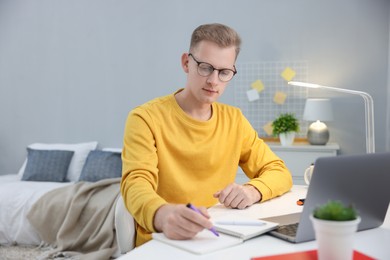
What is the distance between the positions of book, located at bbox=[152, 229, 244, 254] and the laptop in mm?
127

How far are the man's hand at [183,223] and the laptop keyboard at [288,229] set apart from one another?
0.21 metres

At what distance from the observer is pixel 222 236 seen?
1.11 m

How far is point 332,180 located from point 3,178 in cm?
395

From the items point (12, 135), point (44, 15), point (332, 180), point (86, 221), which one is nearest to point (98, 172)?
point (86, 221)

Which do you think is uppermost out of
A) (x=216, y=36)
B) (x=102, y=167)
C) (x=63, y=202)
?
(x=216, y=36)

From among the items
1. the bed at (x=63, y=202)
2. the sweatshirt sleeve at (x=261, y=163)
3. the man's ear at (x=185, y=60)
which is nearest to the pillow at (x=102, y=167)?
the bed at (x=63, y=202)

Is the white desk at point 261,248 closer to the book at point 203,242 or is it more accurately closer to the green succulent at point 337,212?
the book at point 203,242

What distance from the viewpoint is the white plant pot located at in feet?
2.56

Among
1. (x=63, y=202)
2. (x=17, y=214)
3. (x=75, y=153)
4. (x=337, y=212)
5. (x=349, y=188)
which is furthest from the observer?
(x=75, y=153)

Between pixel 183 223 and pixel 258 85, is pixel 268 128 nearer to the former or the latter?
pixel 258 85

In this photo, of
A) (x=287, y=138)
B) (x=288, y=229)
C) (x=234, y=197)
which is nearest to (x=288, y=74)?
(x=287, y=138)

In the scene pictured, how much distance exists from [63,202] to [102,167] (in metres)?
0.72

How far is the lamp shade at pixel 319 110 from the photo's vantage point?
362 cm

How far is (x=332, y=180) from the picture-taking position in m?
1.03
